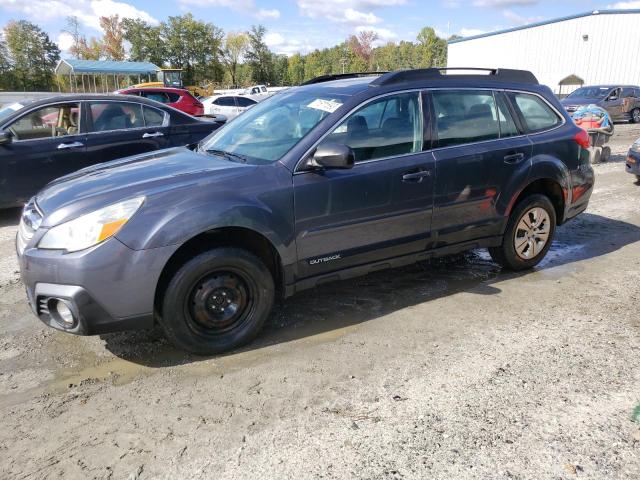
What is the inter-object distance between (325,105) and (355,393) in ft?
6.95

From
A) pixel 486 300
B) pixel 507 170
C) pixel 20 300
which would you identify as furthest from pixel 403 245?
pixel 20 300

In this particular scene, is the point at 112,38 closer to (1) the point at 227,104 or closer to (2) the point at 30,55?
(2) the point at 30,55

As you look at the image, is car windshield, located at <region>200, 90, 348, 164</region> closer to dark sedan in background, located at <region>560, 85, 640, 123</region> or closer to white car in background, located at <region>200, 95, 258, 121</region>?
white car in background, located at <region>200, 95, 258, 121</region>

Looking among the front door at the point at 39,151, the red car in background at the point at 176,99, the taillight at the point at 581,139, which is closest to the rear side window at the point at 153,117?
the front door at the point at 39,151

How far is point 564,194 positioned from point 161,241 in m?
3.92

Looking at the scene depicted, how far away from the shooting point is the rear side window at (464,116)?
421cm

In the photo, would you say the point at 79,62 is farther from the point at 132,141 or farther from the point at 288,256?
the point at 288,256

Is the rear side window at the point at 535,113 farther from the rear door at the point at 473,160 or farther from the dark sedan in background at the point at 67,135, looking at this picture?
the dark sedan in background at the point at 67,135

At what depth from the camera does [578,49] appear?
36469 mm

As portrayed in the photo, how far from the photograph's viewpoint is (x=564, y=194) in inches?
198

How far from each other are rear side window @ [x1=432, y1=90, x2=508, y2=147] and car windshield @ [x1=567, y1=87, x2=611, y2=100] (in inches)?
809

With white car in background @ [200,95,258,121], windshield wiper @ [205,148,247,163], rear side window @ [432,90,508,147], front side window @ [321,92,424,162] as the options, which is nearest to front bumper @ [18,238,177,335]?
windshield wiper @ [205,148,247,163]

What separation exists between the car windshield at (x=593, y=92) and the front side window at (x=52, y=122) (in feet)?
70.6

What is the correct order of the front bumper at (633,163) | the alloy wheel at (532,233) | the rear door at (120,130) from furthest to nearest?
the front bumper at (633,163) < the rear door at (120,130) < the alloy wheel at (532,233)
